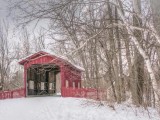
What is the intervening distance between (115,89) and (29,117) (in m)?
6.46

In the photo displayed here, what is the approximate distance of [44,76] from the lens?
3073cm

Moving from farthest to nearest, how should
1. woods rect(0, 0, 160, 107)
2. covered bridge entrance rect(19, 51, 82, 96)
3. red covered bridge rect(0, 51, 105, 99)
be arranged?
1. covered bridge entrance rect(19, 51, 82, 96)
2. red covered bridge rect(0, 51, 105, 99)
3. woods rect(0, 0, 160, 107)

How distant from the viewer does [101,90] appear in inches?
784

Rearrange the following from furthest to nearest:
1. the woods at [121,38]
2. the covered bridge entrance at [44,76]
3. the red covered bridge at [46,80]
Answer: the covered bridge entrance at [44,76], the red covered bridge at [46,80], the woods at [121,38]

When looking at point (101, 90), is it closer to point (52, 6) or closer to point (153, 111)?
Answer: point (153, 111)

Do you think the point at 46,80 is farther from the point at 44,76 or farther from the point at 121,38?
the point at 121,38

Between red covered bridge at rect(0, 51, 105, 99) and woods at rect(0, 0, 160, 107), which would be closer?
woods at rect(0, 0, 160, 107)

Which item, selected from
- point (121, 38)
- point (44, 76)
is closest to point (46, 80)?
point (44, 76)

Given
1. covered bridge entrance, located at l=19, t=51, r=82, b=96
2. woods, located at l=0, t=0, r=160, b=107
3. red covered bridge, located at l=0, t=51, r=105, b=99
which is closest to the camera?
woods, located at l=0, t=0, r=160, b=107

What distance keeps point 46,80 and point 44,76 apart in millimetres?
397

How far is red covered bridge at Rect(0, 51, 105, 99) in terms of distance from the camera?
24.6 metres

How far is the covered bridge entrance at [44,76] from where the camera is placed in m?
25.6

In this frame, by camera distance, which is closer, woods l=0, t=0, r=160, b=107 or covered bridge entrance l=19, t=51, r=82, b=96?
woods l=0, t=0, r=160, b=107

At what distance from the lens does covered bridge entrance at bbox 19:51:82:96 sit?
25.6 meters
